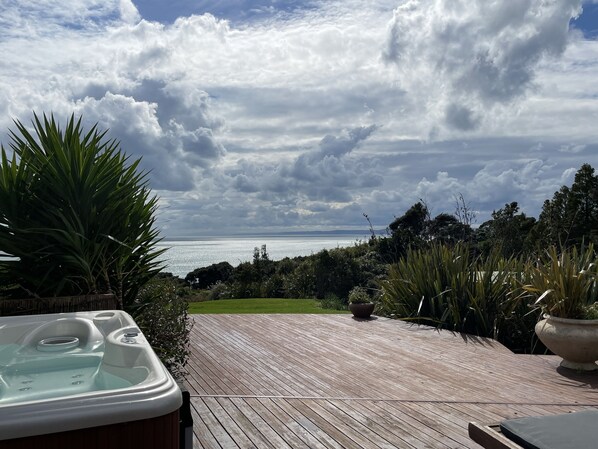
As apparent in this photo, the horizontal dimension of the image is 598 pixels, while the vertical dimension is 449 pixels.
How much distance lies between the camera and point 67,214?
15.4 ft

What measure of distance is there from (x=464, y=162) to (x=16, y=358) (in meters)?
7.92

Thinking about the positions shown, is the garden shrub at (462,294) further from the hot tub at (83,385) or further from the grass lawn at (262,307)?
the hot tub at (83,385)

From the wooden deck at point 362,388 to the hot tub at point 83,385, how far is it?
689 mm

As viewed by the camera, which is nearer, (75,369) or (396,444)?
(396,444)

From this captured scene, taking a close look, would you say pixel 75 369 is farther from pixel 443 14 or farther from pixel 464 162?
pixel 464 162

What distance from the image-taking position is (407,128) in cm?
939

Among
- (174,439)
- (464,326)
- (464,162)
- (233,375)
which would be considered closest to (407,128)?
(464,162)

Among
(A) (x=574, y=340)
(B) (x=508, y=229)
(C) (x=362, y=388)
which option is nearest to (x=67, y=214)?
(C) (x=362, y=388)

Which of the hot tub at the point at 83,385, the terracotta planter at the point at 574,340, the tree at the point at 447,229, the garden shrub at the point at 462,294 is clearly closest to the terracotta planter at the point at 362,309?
the garden shrub at the point at 462,294

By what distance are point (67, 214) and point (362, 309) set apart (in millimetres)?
4307

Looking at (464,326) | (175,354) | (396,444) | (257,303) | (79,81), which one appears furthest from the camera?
(257,303)

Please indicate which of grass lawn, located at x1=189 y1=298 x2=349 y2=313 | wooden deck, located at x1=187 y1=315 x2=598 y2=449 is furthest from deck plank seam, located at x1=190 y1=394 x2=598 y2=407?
grass lawn, located at x1=189 y1=298 x2=349 y2=313

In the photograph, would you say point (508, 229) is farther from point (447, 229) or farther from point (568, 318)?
point (568, 318)

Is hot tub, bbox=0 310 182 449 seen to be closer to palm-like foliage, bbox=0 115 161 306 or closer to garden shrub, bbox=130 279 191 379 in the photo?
garden shrub, bbox=130 279 191 379
